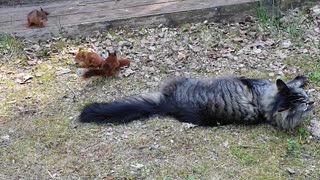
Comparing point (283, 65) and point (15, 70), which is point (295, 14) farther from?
point (15, 70)

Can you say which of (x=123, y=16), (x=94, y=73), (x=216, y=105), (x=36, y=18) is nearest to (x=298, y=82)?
(x=216, y=105)

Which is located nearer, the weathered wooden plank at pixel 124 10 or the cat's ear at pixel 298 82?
the cat's ear at pixel 298 82

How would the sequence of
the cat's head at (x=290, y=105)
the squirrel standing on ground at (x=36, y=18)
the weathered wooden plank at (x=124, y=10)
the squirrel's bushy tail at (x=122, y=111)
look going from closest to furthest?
the cat's head at (x=290, y=105)
the squirrel's bushy tail at (x=122, y=111)
the squirrel standing on ground at (x=36, y=18)
the weathered wooden plank at (x=124, y=10)

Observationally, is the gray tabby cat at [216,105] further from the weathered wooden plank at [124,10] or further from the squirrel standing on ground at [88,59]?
the weathered wooden plank at [124,10]

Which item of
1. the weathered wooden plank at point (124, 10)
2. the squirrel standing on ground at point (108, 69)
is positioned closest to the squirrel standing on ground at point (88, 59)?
the squirrel standing on ground at point (108, 69)

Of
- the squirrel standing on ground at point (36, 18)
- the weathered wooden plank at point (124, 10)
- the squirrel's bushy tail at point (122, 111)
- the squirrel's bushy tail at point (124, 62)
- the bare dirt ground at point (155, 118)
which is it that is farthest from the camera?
the weathered wooden plank at point (124, 10)

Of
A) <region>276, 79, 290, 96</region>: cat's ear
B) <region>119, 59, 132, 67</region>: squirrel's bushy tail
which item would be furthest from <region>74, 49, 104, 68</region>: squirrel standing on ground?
<region>276, 79, 290, 96</region>: cat's ear

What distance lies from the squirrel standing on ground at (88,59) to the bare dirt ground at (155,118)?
130 millimetres

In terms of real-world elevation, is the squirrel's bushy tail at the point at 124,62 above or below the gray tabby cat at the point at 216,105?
above

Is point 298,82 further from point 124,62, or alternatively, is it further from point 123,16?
point 123,16

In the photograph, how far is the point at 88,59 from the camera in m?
4.52

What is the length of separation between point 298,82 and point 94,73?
68.2 inches

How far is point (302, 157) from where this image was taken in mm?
3559

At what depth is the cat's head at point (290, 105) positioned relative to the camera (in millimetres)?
3729
